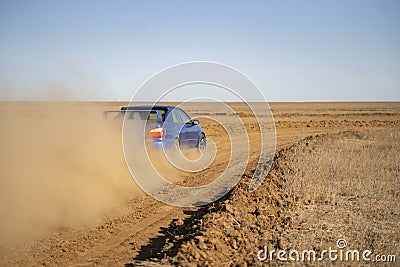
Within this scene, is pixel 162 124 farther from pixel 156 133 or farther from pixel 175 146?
pixel 175 146

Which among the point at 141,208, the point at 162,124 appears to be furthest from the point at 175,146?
the point at 141,208

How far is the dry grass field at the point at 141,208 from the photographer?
4.86 meters

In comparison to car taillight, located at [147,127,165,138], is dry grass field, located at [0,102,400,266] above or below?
below

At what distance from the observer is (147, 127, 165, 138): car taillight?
9094mm

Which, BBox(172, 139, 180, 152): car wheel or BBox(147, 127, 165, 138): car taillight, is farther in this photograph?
BBox(172, 139, 180, 152): car wheel

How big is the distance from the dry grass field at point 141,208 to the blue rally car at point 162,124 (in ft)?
2.31

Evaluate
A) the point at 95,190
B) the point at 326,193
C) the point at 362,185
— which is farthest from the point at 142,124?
the point at 362,185

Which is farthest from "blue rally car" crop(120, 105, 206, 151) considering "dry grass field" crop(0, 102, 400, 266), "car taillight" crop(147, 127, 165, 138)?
"dry grass field" crop(0, 102, 400, 266)

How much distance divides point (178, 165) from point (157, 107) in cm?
189

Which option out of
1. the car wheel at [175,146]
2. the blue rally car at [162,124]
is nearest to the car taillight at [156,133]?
the blue rally car at [162,124]

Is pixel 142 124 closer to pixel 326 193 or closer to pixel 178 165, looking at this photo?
pixel 178 165

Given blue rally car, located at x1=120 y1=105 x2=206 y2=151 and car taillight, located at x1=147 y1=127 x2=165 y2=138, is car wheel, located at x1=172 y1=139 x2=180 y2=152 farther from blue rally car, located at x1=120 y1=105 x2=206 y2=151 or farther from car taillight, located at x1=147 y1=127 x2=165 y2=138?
car taillight, located at x1=147 y1=127 x2=165 y2=138

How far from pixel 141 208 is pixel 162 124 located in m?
2.89

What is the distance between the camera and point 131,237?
5.54 metres
